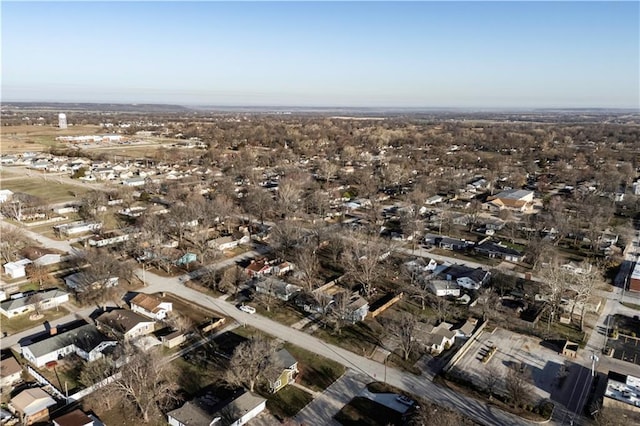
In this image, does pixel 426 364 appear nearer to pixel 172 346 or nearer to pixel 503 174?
pixel 172 346

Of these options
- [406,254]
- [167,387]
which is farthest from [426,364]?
[406,254]

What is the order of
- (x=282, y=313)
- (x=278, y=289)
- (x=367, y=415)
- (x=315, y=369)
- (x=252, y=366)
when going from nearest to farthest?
(x=367, y=415) → (x=252, y=366) → (x=315, y=369) → (x=282, y=313) → (x=278, y=289)

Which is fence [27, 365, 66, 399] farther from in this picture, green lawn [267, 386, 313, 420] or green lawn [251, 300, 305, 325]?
green lawn [251, 300, 305, 325]

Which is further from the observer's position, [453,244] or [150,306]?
[453,244]

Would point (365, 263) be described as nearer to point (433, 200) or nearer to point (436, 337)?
point (436, 337)

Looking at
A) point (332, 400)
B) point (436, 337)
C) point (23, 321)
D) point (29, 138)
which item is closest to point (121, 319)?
point (23, 321)

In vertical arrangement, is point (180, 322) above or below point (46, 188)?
below

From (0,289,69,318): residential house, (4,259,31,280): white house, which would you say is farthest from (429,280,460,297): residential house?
(4,259,31,280): white house
